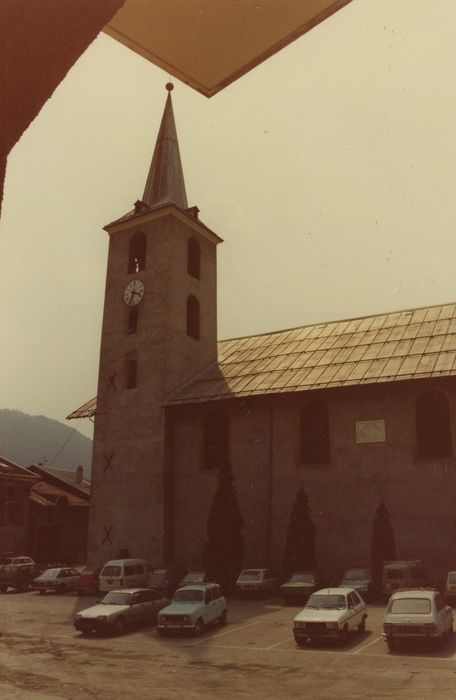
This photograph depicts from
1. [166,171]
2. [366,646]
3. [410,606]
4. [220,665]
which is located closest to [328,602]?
[366,646]

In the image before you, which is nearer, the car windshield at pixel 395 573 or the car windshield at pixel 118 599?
the car windshield at pixel 118 599

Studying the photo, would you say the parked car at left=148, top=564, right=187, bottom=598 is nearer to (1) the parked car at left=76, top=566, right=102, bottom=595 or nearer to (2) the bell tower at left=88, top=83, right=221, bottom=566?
(2) the bell tower at left=88, top=83, right=221, bottom=566

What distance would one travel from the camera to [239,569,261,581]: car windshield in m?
29.1

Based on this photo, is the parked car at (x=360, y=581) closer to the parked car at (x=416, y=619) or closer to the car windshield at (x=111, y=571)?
the parked car at (x=416, y=619)

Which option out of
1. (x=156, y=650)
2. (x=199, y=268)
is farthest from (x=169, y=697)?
(x=199, y=268)

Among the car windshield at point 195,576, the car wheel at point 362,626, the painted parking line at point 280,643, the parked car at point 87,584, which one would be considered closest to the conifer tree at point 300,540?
the car windshield at point 195,576

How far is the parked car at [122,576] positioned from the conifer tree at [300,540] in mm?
7421

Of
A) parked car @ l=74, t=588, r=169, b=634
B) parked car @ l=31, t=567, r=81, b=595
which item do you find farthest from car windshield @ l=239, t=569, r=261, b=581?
parked car @ l=31, t=567, r=81, b=595

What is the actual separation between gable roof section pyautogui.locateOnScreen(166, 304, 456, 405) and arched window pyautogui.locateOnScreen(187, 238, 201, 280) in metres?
6.26

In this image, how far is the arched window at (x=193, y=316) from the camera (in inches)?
1615

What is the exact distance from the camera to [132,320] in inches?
1590

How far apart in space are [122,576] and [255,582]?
6.56 meters

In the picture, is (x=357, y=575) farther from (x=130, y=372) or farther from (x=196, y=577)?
(x=130, y=372)

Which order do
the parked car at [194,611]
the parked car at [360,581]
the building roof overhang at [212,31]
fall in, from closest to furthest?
the building roof overhang at [212,31] < the parked car at [194,611] < the parked car at [360,581]
